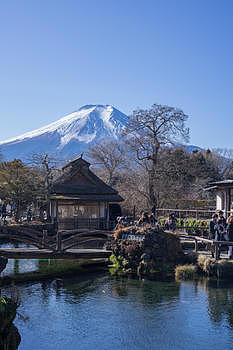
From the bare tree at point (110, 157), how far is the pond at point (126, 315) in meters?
32.3

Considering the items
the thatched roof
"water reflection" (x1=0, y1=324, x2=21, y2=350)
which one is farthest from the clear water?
the thatched roof

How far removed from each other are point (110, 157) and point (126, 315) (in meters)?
38.5

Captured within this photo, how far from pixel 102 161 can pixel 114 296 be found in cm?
3647

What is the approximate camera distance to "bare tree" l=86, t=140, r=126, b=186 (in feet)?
166

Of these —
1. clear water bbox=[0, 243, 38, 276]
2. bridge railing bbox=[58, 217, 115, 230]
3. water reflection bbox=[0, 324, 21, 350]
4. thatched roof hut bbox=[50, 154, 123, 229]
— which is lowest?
clear water bbox=[0, 243, 38, 276]

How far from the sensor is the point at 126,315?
45.1ft

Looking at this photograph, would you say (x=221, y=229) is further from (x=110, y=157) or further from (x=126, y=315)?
(x=110, y=157)

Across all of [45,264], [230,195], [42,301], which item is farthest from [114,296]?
[230,195]

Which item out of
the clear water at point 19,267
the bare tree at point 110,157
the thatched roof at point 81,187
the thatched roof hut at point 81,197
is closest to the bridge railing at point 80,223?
the thatched roof hut at point 81,197

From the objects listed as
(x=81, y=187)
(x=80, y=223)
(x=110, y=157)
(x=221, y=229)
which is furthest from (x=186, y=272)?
(x=110, y=157)

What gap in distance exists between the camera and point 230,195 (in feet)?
86.4

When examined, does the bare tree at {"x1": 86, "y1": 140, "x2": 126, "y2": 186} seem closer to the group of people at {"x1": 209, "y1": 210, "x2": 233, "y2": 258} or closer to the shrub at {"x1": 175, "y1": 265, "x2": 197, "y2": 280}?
the shrub at {"x1": 175, "y1": 265, "x2": 197, "y2": 280}

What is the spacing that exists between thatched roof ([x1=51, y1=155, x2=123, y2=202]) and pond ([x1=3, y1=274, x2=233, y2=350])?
1648 cm

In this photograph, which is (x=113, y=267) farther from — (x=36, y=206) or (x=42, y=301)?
(x=36, y=206)
